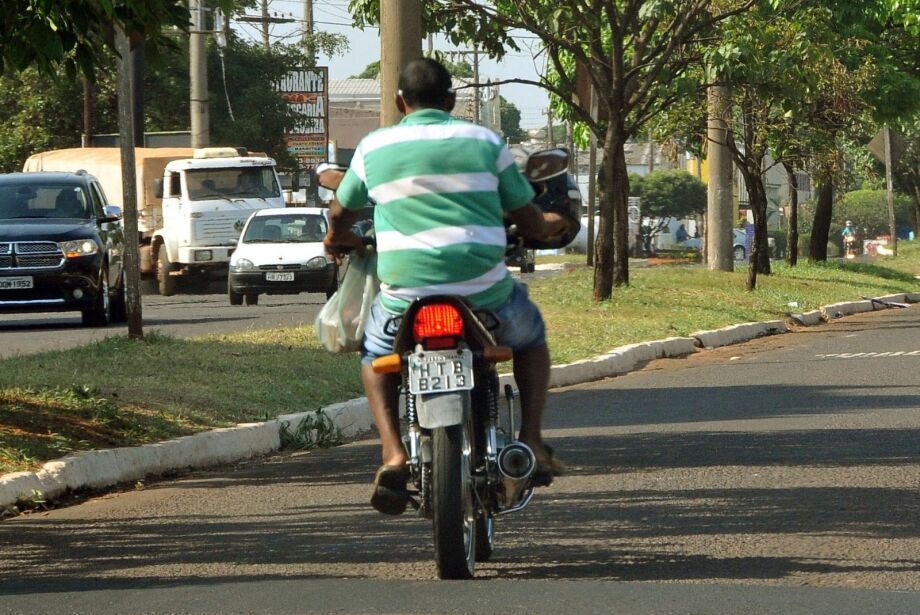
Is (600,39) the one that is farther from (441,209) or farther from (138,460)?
(441,209)

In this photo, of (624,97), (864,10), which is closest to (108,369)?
(624,97)

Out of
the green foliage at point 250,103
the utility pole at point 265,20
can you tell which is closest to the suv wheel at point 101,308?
the green foliage at point 250,103

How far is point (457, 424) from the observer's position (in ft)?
18.4

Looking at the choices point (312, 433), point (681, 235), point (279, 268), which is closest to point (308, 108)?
point (681, 235)

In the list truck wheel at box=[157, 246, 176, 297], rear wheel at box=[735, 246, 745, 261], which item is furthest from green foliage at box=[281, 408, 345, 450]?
rear wheel at box=[735, 246, 745, 261]

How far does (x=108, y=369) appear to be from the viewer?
1190 cm

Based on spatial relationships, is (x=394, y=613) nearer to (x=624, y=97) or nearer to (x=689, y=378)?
(x=689, y=378)

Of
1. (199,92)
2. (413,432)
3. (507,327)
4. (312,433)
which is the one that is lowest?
(312,433)

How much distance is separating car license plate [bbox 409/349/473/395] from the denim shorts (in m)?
0.41

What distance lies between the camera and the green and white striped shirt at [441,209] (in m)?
5.81

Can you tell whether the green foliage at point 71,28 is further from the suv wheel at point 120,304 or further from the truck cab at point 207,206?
the truck cab at point 207,206

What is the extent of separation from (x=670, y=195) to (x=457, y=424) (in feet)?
264

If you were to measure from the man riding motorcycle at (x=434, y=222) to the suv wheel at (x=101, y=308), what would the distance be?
14.5 meters

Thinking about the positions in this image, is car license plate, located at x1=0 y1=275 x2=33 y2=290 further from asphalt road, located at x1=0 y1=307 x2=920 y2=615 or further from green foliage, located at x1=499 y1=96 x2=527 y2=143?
green foliage, located at x1=499 y1=96 x2=527 y2=143
